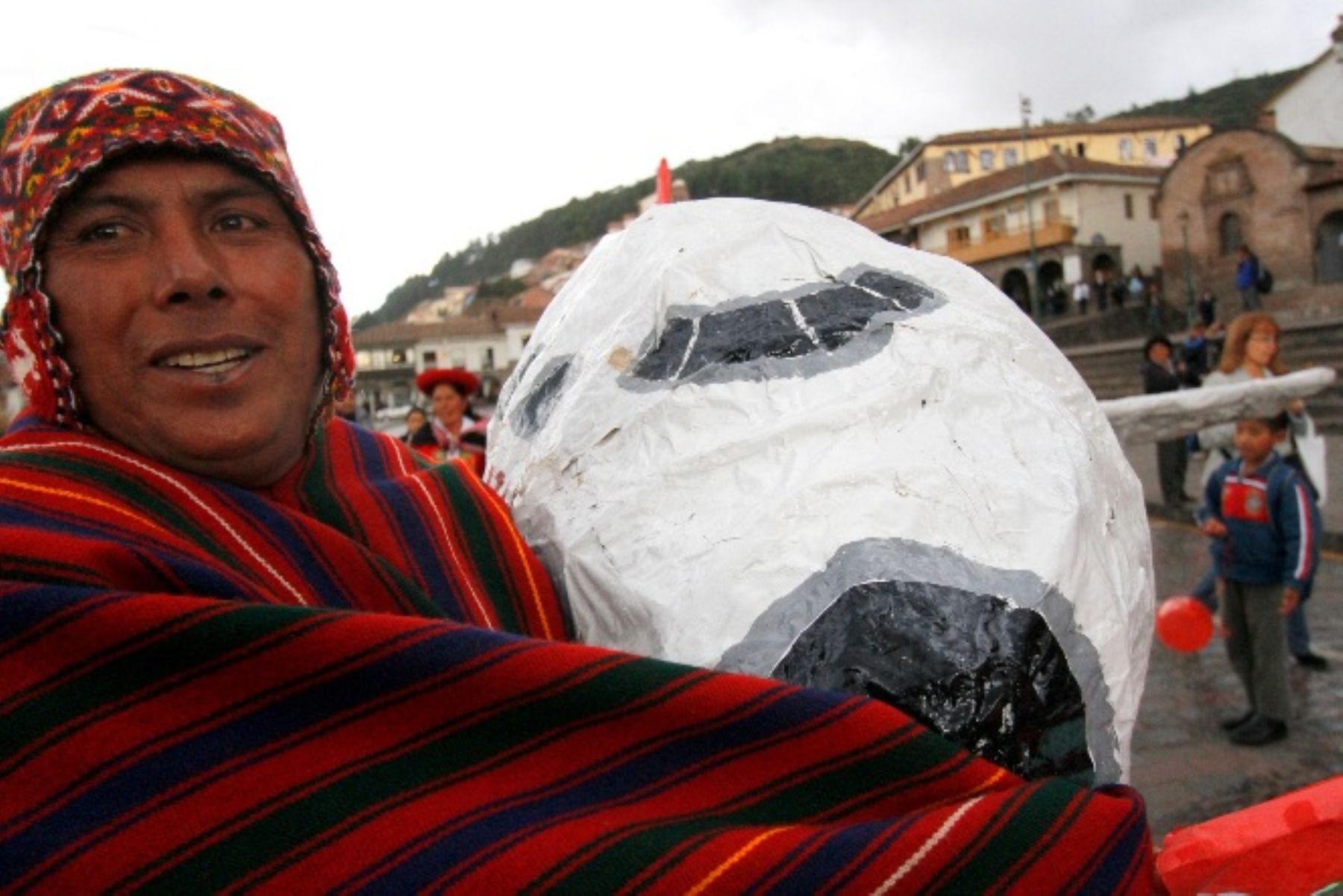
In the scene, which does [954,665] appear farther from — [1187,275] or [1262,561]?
[1187,275]

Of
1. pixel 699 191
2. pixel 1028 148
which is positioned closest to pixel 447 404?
pixel 1028 148

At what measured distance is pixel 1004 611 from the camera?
1089 millimetres

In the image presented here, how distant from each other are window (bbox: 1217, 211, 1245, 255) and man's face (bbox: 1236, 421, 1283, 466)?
29940 mm

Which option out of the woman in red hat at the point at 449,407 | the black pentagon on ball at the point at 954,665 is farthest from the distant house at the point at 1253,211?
the black pentagon on ball at the point at 954,665

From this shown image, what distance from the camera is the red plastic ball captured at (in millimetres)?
5094

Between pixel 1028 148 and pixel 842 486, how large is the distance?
198ft

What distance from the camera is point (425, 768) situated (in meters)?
0.90

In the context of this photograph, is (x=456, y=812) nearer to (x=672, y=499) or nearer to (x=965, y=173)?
(x=672, y=499)

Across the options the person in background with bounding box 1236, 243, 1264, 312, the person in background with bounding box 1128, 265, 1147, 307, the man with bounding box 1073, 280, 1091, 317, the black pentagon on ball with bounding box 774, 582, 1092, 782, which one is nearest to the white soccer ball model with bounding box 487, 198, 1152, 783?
the black pentagon on ball with bounding box 774, 582, 1092, 782

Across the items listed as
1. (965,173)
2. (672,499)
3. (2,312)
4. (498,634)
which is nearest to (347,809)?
(498,634)

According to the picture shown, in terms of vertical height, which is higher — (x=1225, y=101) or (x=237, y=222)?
(x=1225, y=101)

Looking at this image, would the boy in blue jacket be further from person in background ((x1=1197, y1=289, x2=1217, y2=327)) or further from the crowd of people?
person in background ((x1=1197, y1=289, x2=1217, y2=327))

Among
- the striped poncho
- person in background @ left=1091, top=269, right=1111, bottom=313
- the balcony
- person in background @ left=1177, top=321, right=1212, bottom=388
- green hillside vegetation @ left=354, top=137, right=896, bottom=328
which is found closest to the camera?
the striped poncho

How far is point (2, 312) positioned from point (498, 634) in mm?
810
